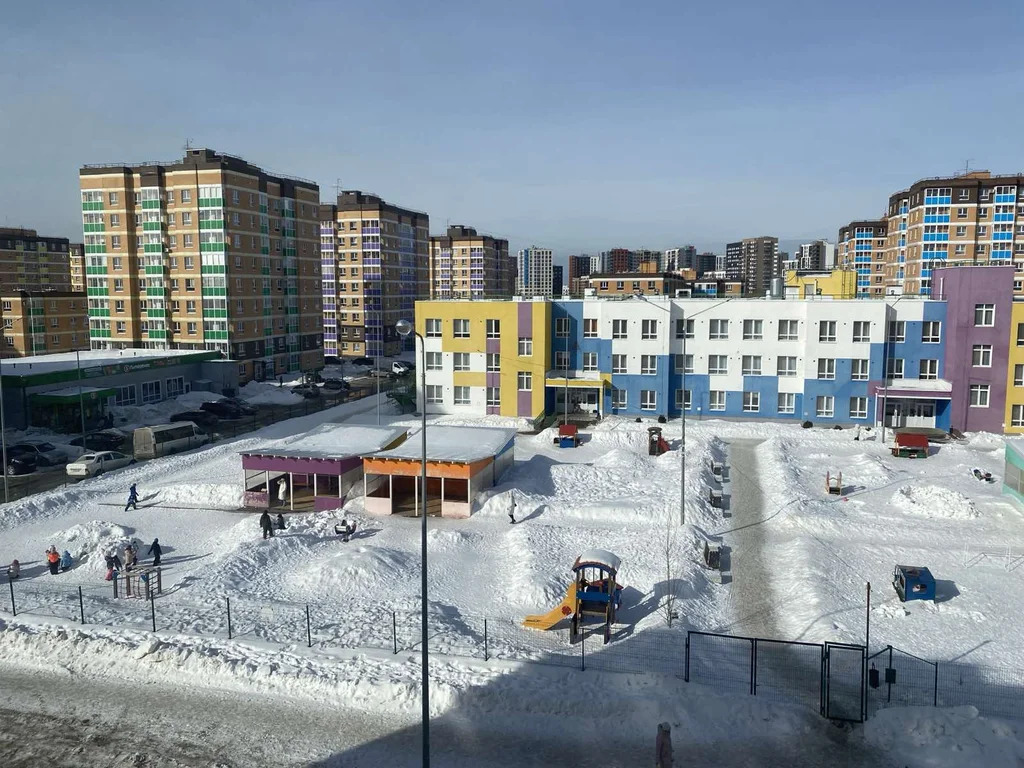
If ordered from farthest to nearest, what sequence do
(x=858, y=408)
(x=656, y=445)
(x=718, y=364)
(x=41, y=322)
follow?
(x=41, y=322) → (x=718, y=364) → (x=858, y=408) → (x=656, y=445)

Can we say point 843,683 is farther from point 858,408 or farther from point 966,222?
point 966,222

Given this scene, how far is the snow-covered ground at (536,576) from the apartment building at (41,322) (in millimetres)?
55316

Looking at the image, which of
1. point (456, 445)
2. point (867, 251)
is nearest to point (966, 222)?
point (867, 251)

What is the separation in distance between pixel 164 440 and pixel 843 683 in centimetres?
3735

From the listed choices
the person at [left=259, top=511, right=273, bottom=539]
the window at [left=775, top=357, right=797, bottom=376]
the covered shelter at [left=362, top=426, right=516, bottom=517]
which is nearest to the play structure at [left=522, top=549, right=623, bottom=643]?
the covered shelter at [left=362, top=426, right=516, bottom=517]

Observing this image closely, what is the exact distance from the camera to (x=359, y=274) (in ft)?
334

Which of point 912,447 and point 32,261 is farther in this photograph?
point 32,261

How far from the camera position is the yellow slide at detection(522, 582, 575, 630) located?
2216cm

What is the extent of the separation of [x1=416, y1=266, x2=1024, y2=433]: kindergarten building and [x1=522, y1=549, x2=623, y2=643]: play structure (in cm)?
2501

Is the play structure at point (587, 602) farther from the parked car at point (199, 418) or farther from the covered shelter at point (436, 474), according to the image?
the parked car at point (199, 418)

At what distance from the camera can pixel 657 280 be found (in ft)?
306

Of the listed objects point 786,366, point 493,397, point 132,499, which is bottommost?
point 132,499

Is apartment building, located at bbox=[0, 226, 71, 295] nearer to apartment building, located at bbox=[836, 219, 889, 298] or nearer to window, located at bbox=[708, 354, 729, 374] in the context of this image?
window, located at bbox=[708, 354, 729, 374]

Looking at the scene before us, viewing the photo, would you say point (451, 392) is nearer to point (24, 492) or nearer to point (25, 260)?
point (24, 492)
